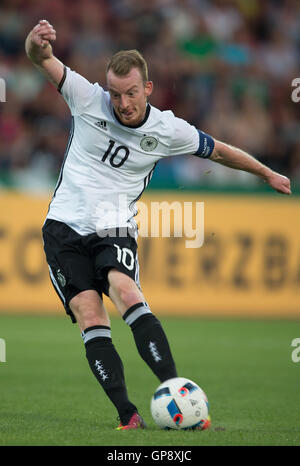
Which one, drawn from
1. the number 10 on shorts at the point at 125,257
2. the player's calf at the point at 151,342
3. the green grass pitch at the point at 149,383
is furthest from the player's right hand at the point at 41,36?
the green grass pitch at the point at 149,383

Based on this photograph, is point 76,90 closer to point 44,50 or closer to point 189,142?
point 44,50

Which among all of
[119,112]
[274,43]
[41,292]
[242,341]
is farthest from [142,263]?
[119,112]

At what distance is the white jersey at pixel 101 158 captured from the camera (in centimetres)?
555

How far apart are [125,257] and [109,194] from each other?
0.45m

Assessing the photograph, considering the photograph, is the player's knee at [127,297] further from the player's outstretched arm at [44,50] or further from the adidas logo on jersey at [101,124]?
the player's outstretched arm at [44,50]

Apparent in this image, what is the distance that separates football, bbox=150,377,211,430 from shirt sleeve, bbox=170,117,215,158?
1573mm

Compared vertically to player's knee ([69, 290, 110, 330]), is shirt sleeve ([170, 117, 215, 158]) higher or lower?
higher

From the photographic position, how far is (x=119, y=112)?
5.53 metres

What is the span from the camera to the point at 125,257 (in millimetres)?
5410

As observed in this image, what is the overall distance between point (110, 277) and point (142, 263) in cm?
716

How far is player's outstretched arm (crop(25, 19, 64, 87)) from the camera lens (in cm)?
535

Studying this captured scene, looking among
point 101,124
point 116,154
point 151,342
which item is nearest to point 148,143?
point 116,154

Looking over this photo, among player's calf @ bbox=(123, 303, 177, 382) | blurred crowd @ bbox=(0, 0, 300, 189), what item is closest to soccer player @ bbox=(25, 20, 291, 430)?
player's calf @ bbox=(123, 303, 177, 382)

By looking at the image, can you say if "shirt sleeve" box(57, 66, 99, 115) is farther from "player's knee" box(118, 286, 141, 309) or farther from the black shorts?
"player's knee" box(118, 286, 141, 309)
